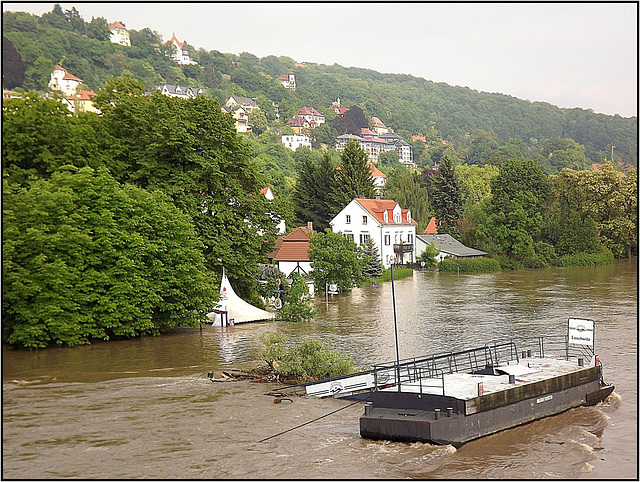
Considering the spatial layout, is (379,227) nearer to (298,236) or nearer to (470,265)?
(470,265)

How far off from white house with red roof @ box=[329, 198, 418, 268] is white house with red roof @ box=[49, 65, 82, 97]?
317 feet

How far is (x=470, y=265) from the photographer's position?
72688 millimetres

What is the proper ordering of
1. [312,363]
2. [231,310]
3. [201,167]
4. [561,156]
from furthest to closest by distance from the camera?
[561,156], [201,167], [231,310], [312,363]

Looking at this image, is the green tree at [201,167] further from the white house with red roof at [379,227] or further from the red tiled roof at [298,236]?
the white house with red roof at [379,227]

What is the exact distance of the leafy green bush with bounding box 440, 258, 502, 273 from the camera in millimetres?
72562

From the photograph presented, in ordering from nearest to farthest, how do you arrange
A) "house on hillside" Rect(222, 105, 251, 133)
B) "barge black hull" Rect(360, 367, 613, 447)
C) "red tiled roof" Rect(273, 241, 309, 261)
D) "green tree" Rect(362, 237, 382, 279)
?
1. "barge black hull" Rect(360, 367, 613, 447)
2. "red tiled roof" Rect(273, 241, 309, 261)
3. "green tree" Rect(362, 237, 382, 279)
4. "house on hillside" Rect(222, 105, 251, 133)

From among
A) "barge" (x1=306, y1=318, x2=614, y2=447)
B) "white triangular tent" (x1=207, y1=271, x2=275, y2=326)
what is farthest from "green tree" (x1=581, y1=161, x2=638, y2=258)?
"barge" (x1=306, y1=318, x2=614, y2=447)

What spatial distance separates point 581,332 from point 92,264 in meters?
19.1

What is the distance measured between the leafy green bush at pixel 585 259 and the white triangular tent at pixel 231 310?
149ft

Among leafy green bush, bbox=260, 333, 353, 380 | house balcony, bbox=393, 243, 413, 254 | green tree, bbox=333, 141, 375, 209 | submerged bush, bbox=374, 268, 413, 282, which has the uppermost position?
green tree, bbox=333, 141, 375, 209

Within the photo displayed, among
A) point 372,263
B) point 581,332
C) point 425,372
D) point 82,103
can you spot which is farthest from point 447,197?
point 425,372

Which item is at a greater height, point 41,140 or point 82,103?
point 82,103

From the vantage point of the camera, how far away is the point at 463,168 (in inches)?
4451

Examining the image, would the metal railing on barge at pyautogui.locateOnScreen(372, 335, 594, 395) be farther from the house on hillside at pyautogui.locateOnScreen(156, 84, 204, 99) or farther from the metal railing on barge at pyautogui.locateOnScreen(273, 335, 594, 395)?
the house on hillside at pyautogui.locateOnScreen(156, 84, 204, 99)
